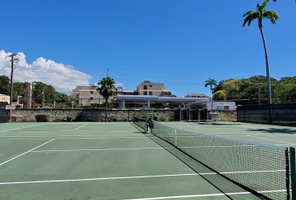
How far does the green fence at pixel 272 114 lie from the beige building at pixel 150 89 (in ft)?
261

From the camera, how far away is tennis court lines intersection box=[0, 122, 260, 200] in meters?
5.64

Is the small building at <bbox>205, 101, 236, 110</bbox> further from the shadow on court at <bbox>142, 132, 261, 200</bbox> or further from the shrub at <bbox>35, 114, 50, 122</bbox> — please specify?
the shadow on court at <bbox>142, 132, 261, 200</bbox>

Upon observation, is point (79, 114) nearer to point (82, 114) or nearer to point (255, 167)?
point (82, 114)

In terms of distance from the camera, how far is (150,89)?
12156cm

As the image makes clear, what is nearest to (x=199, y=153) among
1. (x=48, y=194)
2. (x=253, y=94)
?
(x=48, y=194)

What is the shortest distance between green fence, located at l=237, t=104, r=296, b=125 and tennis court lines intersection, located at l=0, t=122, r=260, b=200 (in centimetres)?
2698

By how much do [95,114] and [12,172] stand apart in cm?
3727

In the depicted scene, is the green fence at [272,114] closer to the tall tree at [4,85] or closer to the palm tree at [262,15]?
the palm tree at [262,15]

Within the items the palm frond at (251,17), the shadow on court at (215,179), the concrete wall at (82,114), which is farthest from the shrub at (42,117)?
the shadow on court at (215,179)

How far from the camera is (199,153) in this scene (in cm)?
1038

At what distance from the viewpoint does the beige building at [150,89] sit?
4764 inches

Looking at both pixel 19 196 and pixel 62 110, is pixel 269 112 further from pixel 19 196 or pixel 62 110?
pixel 19 196

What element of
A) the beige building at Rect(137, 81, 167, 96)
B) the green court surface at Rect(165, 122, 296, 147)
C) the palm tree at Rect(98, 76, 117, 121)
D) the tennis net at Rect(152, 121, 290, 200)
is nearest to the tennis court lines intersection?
the tennis net at Rect(152, 121, 290, 200)

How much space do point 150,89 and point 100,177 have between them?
11471cm
